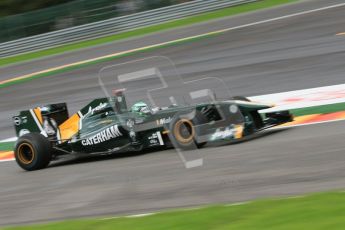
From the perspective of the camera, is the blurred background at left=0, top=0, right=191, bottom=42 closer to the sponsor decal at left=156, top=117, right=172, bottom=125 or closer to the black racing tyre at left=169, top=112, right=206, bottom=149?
the sponsor decal at left=156, top=117, right=172, bottom=125

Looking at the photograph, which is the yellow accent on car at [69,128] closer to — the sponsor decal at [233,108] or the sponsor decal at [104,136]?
the sponsor decal at [104,136]

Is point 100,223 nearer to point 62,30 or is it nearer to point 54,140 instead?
point 54,140

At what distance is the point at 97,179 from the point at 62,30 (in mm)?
21282

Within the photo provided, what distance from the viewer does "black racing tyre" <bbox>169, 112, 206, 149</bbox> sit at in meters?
8.88

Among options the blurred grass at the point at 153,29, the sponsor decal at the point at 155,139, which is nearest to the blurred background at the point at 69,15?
the blurred grass at the point at 153,29

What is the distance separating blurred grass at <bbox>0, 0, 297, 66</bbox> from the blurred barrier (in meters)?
0.43

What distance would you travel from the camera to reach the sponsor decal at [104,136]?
31.6 ft

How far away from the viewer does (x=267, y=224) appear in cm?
516

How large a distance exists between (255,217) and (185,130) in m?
3.60

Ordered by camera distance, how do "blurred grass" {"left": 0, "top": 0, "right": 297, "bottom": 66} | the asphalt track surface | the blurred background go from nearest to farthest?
the asphalt track surface, "blurred grass" {"left": 0, "top": 0, "right": 297, "bottom": 66}, the blurred background

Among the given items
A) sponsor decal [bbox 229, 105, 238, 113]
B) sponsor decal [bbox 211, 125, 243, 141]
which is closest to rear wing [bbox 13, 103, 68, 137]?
sponsor decal [bbox 211, 125, 243, 141]

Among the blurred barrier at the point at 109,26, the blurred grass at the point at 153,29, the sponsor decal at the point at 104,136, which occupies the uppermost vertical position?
the blurred barrier at the point at 109,26

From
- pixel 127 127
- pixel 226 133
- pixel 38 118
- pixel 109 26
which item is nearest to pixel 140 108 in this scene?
pixel 127 127

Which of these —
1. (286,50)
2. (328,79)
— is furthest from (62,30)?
(328,79)
